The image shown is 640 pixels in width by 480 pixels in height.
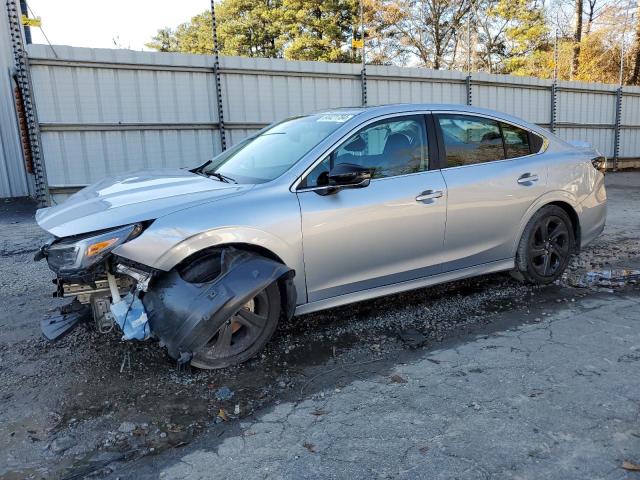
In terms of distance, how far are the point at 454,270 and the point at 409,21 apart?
3057cm

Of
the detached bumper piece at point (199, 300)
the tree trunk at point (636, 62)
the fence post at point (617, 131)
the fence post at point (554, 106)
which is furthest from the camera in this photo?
the tree trunk at point (636, 62)

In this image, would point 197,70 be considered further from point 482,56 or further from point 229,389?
point 482,56

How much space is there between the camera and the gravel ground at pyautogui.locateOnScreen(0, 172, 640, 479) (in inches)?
93.6

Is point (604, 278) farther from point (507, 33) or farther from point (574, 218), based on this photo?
point (507, 33)

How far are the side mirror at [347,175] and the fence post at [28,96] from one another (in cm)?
681

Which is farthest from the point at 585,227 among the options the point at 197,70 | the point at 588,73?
the point at 588,73

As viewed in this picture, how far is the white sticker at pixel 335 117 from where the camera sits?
387 centimetres

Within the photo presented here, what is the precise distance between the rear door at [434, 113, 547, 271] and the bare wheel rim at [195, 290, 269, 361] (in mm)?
1586

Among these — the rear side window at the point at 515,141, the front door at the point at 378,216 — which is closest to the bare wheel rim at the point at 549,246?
the rear side window at the point at 515,141

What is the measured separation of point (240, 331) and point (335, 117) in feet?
5.93

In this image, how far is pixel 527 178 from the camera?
441 centimetres

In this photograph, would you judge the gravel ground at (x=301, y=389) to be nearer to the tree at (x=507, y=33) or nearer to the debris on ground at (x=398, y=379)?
the debris on ground at (x=398, y=379)

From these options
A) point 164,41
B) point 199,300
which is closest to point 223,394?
point 199,300

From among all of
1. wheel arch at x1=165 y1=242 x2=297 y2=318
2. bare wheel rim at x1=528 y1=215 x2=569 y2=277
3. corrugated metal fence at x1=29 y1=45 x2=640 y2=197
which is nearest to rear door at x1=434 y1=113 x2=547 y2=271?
bare wheel rim at x1=528 y1=215 x2=569 y2=277
